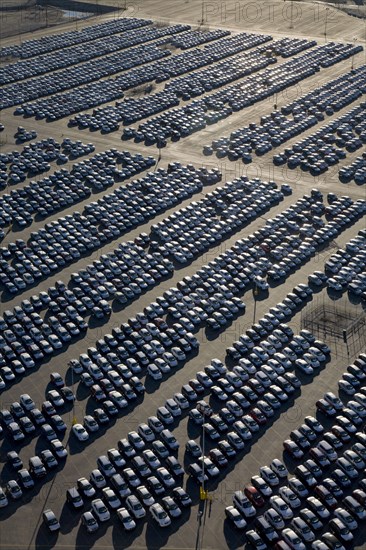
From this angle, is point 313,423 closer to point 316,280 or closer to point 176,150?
point 316,280

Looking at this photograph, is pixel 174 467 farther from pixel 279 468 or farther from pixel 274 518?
pixel 274 518

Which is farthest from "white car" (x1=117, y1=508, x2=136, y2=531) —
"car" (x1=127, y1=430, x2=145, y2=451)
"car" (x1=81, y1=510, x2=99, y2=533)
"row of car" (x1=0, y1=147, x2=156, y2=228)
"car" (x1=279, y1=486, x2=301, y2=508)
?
"row of car" (x1=0, y1=147, x2=156, y2=228)

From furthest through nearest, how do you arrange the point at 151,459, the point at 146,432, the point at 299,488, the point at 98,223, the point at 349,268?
the point at 98,223, the point at 349,268, the point at 146,432, the point at 151,459, the point at 299,488

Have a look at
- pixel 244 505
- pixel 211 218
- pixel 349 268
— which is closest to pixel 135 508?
pixel 244 505

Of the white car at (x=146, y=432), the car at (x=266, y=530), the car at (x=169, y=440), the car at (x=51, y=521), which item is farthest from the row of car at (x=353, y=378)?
the car at (x=51, y=521)

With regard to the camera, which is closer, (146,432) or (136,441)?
(136,441)

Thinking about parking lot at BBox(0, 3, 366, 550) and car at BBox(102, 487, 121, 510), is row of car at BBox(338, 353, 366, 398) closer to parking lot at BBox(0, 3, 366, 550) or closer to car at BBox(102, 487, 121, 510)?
parking lot at BBox(0, 3, 366, 550)

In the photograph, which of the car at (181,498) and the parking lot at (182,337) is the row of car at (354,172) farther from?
the car at (181,498)
